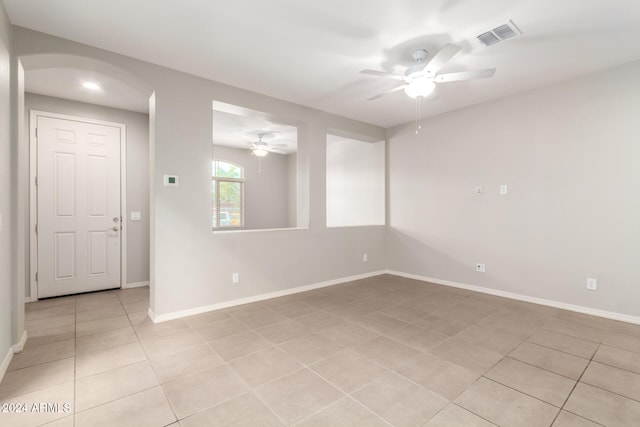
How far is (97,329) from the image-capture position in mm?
3020

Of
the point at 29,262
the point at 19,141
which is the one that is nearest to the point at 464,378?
the point at 19,141

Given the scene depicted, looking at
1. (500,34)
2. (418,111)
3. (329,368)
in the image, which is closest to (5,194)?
(329,368)

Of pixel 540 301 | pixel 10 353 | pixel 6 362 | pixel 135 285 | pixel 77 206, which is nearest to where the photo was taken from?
pixel 6 362

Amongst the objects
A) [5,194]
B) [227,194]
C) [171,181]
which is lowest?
[5,194]

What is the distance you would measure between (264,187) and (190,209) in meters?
4.90

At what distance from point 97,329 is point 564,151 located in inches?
221

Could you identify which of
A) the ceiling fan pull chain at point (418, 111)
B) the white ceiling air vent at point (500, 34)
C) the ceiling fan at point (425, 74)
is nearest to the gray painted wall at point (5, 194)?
the ceiling fan at point (425, 74)

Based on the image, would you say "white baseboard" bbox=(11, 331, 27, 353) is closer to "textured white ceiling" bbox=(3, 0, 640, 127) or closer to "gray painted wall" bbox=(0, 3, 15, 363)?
"gray painted wall" bbox=(0, 3, 15, 363)

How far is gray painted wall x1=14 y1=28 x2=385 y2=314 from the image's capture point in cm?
318

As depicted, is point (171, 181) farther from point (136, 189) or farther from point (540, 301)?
point (540, 301)

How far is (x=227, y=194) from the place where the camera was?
7.67m

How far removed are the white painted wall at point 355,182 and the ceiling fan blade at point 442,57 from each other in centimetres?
311

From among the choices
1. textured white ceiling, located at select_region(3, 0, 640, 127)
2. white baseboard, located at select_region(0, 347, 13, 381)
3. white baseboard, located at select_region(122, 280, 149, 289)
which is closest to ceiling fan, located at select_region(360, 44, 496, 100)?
textured white ceiling, located at select_region(3, 0, 640, 127)

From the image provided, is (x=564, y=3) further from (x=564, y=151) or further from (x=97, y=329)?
(x=97, y=329)
